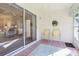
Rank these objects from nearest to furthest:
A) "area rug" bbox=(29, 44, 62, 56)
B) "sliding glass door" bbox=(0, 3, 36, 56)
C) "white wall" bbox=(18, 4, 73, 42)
→ "sliding glass door" bbox=(0, 3, 36, 56) → "area rug" bbox=(29, 44, 62, 56) → "white wall" bbox=(18, 4, 73, 42)

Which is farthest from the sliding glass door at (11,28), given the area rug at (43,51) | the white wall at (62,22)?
the white wall at (62,22)

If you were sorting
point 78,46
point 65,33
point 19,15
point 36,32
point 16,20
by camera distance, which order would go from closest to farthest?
point 16,20 → point 19,15 → point 78,46 → point 65,33 → point 36,32

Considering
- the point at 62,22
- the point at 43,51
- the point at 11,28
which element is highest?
the point at 62,22

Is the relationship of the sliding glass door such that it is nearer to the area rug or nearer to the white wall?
the area rug

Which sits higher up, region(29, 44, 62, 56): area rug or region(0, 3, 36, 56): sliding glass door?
region(0, 3, 36, 56): sliding glass door

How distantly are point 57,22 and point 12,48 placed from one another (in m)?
2.77

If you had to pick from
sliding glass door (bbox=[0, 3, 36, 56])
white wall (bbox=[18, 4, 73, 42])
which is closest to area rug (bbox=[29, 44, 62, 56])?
sliding glass door (bbox=[0, 3, 36, 56])

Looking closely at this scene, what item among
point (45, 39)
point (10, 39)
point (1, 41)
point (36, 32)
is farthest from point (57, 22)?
point (1, 41)

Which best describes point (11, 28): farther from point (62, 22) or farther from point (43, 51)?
point (62, 22)

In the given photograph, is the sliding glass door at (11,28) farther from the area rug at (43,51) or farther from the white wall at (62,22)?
the white wall at (62,22)

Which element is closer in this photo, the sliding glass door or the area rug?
the sliding glass door

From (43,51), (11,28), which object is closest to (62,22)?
(43,51)

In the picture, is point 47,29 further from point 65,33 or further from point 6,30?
point 6,30

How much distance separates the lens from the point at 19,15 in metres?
5.35
